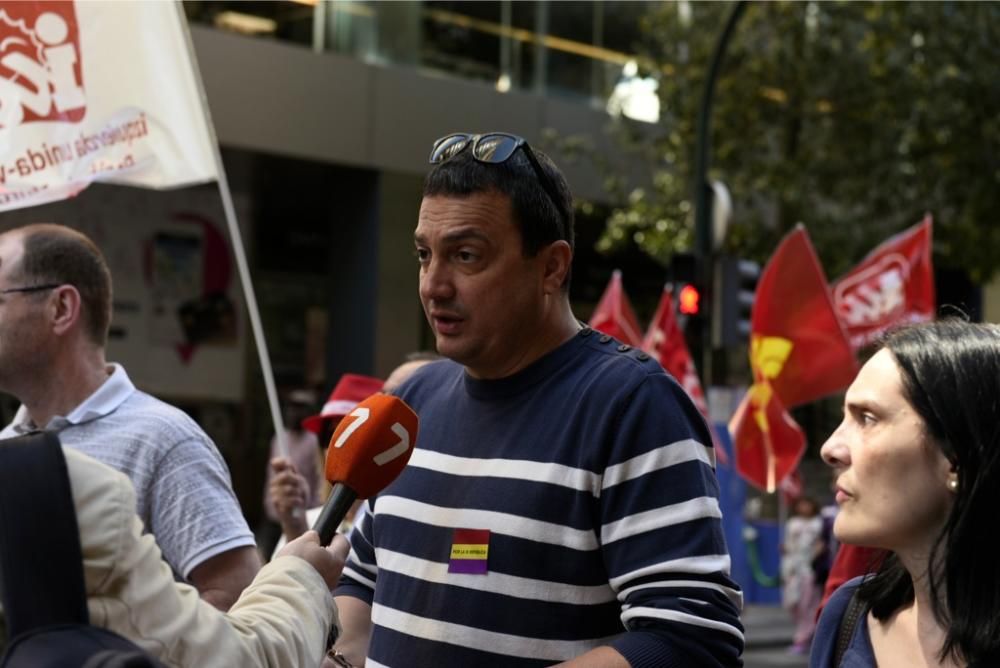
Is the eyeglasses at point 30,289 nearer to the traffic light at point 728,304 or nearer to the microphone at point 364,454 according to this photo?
the microphone at point 364,454

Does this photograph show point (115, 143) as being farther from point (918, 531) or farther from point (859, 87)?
point (859, 87)

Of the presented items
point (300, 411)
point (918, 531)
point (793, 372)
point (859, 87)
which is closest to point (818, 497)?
point (859, 87)

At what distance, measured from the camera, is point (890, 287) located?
12219 millimetres

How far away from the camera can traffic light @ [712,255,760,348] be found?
47.1 feet

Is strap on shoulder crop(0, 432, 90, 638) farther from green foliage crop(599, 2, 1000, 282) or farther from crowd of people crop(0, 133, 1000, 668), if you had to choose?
green foliage crop(599, 2, 1000, 282)

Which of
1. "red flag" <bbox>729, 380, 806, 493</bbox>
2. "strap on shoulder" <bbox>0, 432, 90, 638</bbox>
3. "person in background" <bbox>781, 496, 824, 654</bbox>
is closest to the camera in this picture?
"strap on shoulder" <bbox>0, 432, 90, 638</bbox>

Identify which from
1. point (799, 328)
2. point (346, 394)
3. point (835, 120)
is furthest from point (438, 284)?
point (835, 120)

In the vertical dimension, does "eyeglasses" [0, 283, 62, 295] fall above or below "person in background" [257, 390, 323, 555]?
above

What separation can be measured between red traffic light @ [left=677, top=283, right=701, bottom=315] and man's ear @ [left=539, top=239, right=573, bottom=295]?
11.4 metres

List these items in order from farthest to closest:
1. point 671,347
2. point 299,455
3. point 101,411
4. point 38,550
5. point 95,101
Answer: point 299,455 → point 671,347 → point 95,101 → point 101,411 → point 38,550

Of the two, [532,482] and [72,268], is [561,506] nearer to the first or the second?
[532,482]

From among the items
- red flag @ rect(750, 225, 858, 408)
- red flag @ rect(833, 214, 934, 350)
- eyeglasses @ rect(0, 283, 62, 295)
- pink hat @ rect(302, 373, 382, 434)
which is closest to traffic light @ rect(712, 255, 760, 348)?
red flag @ rect(833, 214, 934, 350)

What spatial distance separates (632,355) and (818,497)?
2442 centimetres

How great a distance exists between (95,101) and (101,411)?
4.03 feet
